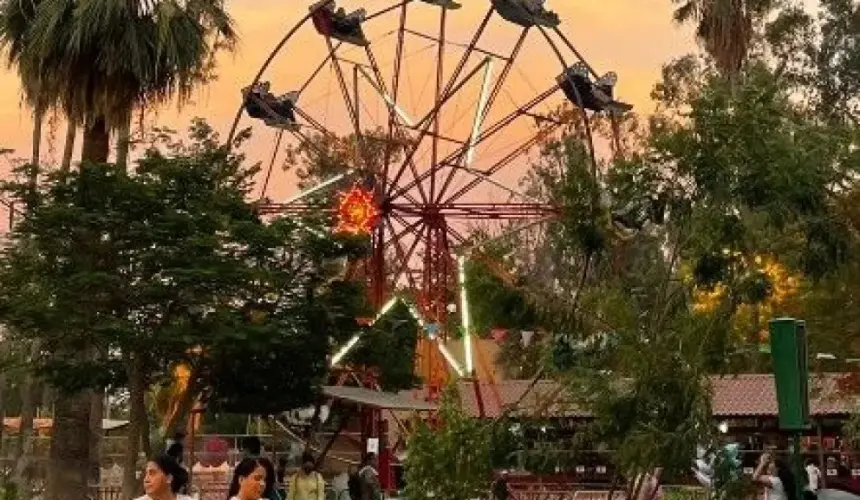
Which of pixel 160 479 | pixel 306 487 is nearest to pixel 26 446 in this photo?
pixel 306 487

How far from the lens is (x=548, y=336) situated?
15219mm

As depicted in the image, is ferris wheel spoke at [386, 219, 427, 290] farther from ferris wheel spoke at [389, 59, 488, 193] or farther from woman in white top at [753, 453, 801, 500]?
woman in white top at [753, 453, 801, 500]

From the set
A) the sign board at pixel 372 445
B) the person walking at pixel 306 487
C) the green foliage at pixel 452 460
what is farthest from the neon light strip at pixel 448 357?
the green foliage at pixel 452 460

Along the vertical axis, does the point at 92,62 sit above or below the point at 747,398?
above

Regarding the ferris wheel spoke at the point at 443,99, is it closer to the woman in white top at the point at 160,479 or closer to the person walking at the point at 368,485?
the person walking at the point at 368,485

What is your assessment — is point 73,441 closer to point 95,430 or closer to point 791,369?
point 95,430

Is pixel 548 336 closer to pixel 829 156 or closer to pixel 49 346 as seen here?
pixel 829 156

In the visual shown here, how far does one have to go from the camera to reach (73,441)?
20438mm

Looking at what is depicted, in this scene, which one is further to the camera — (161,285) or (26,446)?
(26,446)

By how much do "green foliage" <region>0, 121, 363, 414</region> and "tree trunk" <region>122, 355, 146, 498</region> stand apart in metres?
0.16

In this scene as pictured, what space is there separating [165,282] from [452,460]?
7186mm

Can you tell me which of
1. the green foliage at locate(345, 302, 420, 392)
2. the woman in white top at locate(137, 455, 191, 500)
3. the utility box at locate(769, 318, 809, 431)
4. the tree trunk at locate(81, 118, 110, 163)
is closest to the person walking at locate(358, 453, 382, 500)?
the green foliage at locate(345, 302, 420, 392)

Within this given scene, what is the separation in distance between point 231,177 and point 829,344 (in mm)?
15109

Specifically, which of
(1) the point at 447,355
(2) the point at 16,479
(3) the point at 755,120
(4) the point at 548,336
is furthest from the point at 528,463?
(2) the point at 16,479
